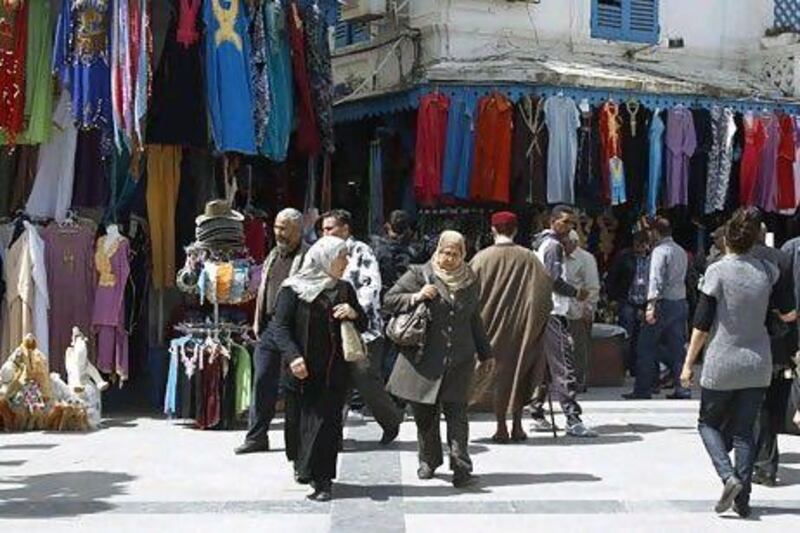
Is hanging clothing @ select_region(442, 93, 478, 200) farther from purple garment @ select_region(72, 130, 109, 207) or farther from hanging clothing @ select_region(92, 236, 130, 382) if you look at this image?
hanging clothing @ select_region(92, 236, 130, 382)

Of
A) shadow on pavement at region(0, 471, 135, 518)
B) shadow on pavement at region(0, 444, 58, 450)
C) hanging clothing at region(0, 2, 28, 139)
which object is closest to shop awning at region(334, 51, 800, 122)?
hanging clothing at region(0, 2, 28, 139)

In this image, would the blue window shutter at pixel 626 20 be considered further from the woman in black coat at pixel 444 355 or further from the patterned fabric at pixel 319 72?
the woman in black coat at pixel 444 355

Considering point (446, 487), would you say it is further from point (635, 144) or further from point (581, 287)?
point (635, 144)

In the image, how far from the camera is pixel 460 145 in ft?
43.4

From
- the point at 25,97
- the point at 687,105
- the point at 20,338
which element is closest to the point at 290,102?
the point at 25,97

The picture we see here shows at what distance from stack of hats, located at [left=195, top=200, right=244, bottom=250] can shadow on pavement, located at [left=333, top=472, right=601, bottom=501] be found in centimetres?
313

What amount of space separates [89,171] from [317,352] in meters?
4.66

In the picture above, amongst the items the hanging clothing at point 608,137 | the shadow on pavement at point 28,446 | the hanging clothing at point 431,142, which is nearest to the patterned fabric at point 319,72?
the hanging clothing at point 431,142

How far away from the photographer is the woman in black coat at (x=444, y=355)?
24.2 ft

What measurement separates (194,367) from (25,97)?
2.85m

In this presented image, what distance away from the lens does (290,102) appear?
1120cm

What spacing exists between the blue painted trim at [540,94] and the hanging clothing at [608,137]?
128mm

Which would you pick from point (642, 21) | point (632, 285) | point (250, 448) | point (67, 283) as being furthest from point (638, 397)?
point (642, 21)

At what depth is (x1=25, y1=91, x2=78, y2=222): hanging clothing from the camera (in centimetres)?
1057
